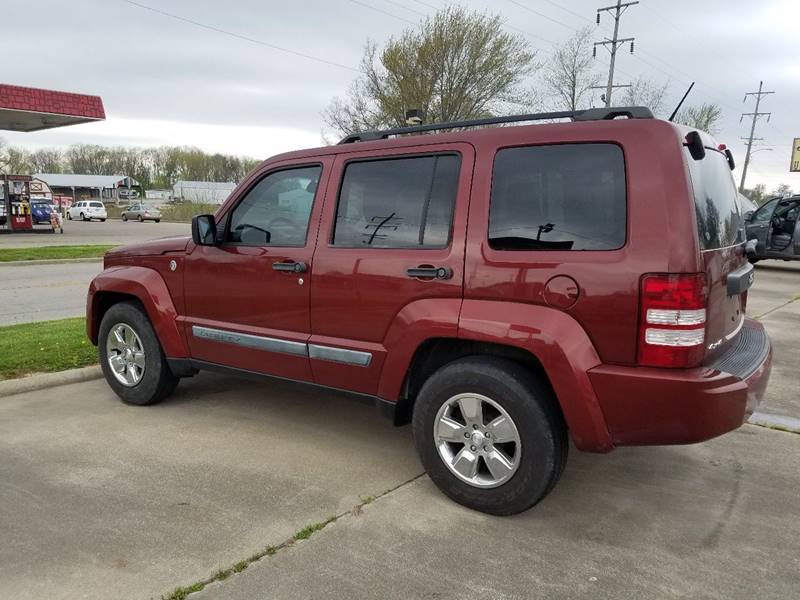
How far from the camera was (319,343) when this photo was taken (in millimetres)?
3707

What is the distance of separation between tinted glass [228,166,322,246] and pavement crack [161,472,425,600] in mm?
1577

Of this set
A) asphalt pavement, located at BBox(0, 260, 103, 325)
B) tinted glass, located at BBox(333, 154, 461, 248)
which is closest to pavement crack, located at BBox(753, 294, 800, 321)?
tinted glass, located at BBox(333, 154, 461, 248)

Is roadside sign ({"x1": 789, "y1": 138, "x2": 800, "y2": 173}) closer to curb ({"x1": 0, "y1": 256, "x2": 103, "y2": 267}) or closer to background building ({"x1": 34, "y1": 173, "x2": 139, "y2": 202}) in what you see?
curb ({"x1": 0, "y1": 256, "x2": 103, "y2": 267})

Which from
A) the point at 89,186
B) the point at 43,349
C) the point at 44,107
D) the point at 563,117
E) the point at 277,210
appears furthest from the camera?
the point at 89,186

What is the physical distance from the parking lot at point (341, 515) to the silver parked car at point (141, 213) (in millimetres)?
48394

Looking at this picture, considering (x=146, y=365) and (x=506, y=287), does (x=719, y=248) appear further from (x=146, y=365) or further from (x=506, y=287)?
(x=146, y=365)

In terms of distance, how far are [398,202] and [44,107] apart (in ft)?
85.7

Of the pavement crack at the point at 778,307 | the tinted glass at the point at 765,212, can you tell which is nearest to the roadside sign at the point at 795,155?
the tinted glass at the point at 765,212

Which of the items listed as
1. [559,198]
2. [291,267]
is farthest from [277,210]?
[559,198]

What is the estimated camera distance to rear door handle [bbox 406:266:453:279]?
3176 millimetres

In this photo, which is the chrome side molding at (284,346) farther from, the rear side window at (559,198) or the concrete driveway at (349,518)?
the rear side window at (559,198)

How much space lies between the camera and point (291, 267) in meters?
3.78

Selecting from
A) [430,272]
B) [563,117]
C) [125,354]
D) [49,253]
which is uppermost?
[563,117]

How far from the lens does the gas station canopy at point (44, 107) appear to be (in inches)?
921
